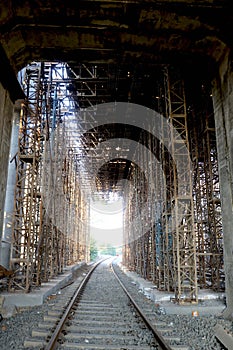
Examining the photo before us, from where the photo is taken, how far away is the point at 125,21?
19.8 feet

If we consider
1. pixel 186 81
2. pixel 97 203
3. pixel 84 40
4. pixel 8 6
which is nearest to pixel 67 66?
pixel 186 81

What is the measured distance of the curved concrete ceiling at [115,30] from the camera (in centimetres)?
566

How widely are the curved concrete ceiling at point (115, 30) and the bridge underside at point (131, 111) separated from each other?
0.9 inches

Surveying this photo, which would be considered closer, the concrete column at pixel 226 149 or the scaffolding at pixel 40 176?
the concrete column at pixel 226 149

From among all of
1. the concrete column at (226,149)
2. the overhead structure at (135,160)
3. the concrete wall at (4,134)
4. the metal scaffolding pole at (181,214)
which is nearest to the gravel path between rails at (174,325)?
the concrete column at (226,149)

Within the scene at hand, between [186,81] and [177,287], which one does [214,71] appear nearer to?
[186,81]

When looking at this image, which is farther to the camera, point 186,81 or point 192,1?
point 186,81

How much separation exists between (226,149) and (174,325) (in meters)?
4.27

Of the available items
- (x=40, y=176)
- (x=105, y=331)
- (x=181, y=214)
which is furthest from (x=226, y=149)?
(x=40, y=176)

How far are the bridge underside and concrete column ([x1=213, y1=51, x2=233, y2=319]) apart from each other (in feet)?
0.08

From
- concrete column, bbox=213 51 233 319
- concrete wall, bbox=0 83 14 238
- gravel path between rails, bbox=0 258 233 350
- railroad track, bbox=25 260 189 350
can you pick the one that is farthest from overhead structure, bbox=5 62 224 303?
concrete wall, bbox=0 83 14 238

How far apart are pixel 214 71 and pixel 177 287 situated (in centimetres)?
640

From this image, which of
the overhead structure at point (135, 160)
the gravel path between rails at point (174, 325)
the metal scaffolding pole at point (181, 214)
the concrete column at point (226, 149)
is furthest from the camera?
the overhead structure at point (135, 160)

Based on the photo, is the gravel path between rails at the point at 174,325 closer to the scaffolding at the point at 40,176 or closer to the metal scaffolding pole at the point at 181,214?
the metal scaffolding pole at the point at 181,214
